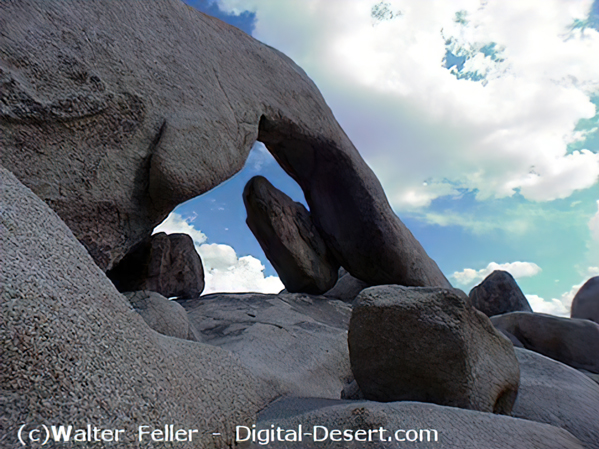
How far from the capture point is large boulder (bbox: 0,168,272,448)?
91 cm

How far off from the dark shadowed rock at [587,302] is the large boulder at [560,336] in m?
1.68

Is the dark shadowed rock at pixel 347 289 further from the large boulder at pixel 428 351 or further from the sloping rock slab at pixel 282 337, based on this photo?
the large boulder at pixel 428 351

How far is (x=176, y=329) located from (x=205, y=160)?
91 centimetres

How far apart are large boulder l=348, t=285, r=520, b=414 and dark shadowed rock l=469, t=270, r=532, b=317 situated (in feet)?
12.4

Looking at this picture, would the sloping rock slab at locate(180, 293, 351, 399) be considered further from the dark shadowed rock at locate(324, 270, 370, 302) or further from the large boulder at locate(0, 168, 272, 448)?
Result: the dark shadowed rock at locate(324, 270, 370, 302)

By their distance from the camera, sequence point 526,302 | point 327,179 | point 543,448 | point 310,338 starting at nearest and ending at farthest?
point 543,448 → point 310,338 → point 327,179 → point 526,302

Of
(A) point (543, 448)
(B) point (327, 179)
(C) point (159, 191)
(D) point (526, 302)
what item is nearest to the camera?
(A) point (543, 448)

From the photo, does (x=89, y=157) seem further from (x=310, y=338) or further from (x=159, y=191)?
(x=310, y=338)

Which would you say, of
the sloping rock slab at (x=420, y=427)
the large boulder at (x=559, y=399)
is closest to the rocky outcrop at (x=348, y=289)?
the large boulder at (x=559, y=399)

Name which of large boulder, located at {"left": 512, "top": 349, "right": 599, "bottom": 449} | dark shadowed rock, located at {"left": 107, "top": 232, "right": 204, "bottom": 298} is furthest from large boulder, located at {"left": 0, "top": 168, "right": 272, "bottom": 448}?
dark shadowed rock, located at {"left": 107, "top": 232, "right": 204, "bottom": 298}

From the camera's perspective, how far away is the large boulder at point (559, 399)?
1.85 metres

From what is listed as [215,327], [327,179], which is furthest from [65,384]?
[327,179]

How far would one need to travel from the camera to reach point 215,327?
2938 millimetres

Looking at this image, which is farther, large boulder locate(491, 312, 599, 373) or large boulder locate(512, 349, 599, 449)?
large boulder locate(491, 312, 599, 373)
